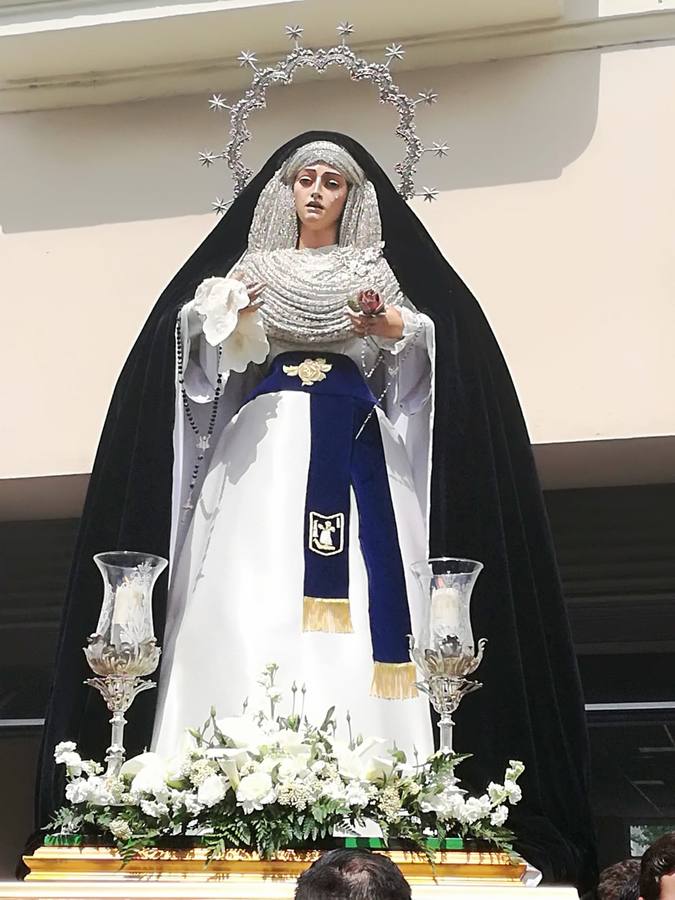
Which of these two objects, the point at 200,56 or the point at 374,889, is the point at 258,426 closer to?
the point at 374,889

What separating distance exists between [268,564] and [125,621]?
0.46 metres

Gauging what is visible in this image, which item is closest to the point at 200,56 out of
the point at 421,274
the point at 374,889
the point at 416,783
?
the point at 421,274

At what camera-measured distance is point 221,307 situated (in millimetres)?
2998

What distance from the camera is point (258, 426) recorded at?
3.10 m

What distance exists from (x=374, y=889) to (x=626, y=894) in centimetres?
86

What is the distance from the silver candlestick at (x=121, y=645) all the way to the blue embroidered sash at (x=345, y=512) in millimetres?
404

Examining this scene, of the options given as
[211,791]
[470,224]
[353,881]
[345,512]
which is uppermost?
[470,224]

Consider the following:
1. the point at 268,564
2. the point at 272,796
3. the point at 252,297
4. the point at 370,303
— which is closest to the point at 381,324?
the point at 370,303

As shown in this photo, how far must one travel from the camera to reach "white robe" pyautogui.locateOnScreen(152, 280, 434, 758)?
2764mm

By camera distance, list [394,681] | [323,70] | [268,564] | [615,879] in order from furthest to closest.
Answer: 1. [323,70]
2. [268,564]
3. [394,681]
4. [615,879]

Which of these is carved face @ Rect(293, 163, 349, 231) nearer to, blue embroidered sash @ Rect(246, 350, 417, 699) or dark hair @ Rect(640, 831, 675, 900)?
blue embroidered sash @ Rect(246, 350, 417, 699)

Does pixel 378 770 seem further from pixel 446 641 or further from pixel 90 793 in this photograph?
pixel 90 793

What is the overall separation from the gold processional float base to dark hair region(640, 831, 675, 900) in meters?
0.15

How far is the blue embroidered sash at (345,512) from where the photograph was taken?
2.82 metres
